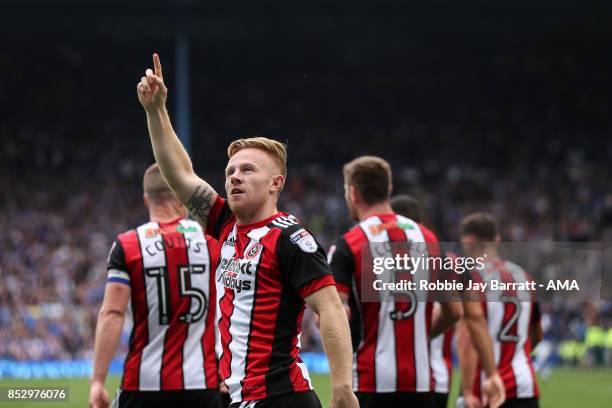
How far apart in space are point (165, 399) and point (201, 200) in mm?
1841

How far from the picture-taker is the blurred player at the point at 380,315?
616 cm

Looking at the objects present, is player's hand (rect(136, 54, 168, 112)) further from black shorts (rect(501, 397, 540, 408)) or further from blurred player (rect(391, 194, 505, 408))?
black shorts (rect(501, 397, 540, 408))

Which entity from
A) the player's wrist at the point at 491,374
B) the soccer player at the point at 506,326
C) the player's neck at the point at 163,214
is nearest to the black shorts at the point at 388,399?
the player's wrist at the point at 491,374

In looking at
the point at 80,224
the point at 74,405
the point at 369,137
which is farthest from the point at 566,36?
the point at 74,405

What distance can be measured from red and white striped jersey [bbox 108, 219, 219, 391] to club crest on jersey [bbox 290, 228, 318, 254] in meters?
1.85

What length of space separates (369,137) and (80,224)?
9.71m

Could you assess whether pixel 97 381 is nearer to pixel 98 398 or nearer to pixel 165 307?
pixel 98 398

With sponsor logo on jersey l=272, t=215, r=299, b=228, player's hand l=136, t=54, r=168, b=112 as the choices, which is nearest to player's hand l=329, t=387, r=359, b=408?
sponsor logo on jersey l=272, t=215, r=299, b=228

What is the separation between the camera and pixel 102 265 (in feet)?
79.2

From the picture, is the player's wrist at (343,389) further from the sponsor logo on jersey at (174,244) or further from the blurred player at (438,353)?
the blurred player at (438,353)

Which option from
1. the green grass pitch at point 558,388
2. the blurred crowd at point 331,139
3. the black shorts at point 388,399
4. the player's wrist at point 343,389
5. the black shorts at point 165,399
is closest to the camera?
the player's wrist at point 343,389

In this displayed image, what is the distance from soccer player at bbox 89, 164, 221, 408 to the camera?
594 cm

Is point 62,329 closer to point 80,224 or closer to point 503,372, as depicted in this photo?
point 80,224

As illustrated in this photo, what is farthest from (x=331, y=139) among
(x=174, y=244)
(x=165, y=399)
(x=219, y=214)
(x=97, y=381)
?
(x=219, y=214)
